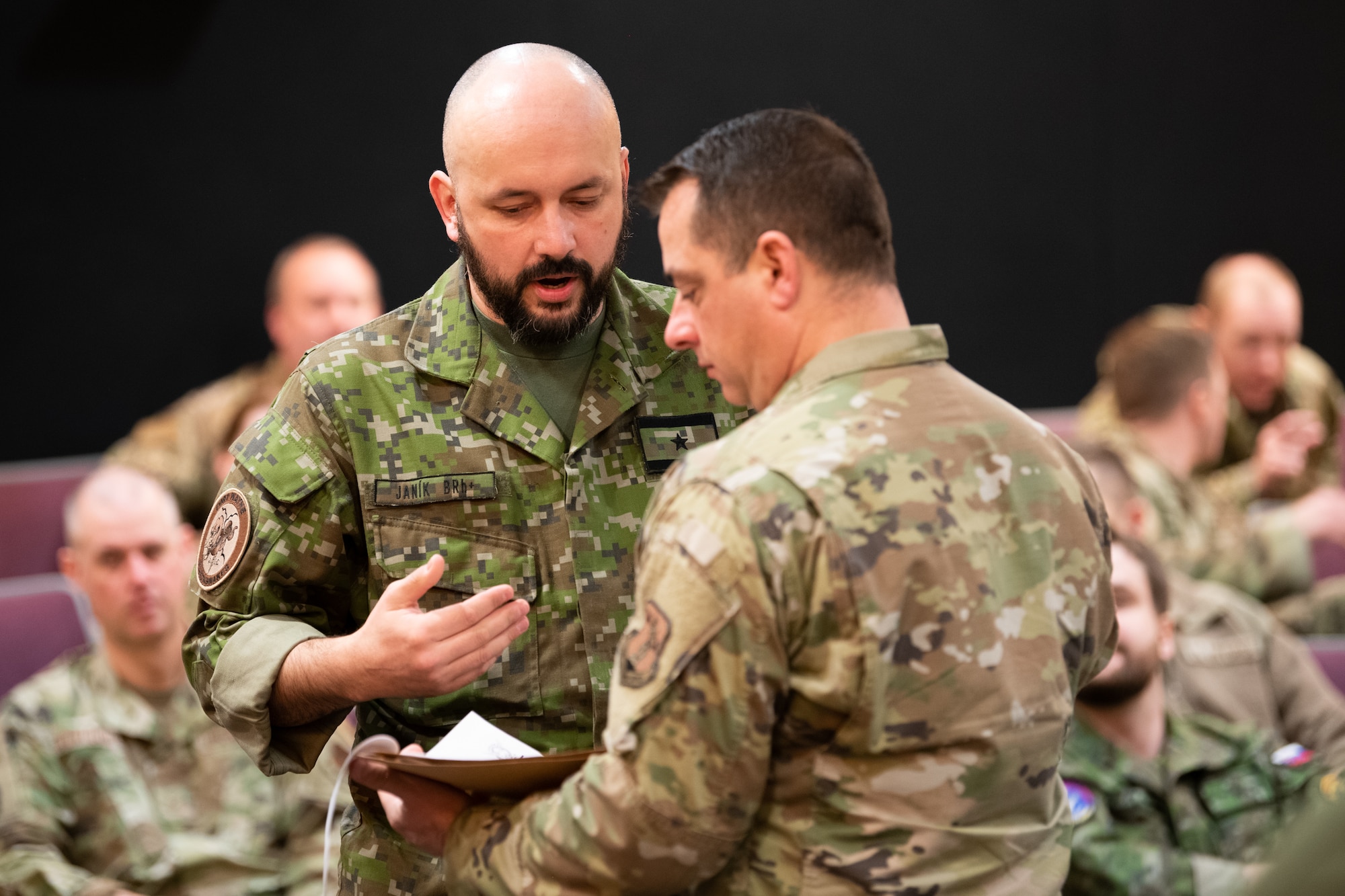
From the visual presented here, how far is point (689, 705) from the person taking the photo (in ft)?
3.66

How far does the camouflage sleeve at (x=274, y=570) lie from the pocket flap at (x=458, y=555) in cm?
5

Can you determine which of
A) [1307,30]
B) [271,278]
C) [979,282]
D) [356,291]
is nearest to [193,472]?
[356,291]

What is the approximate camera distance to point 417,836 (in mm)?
1333

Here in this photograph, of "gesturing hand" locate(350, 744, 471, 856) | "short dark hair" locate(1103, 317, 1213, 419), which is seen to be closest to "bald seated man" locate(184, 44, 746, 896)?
"gesturing hand" locate(350, 744, 471, 856)

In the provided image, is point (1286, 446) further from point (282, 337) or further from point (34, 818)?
point (34, 818)

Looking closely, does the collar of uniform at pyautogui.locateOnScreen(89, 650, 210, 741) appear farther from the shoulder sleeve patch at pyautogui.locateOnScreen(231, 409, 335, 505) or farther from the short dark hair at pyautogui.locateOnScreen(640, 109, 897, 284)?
the short dark hair at pyautogui.locateOnScreen(640, 109, 897, 284)

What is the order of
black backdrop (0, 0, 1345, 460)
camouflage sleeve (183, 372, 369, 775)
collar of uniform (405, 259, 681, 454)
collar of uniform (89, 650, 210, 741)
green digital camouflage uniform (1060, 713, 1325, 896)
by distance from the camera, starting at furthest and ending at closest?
black backdrop (0, 0, 1345, 460), collar of uniform (89, 650, 210, 741), green digital camouflage uniform (1060, 713, 1325, 896), collar of uniform (405, 259, 681, 454), camouflage sleeve (183, 372, 369, 775)

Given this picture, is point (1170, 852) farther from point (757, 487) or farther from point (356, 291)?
point (356, 291)

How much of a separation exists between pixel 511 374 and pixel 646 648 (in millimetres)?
543

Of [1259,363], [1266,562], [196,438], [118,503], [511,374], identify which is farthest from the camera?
[1259,363]

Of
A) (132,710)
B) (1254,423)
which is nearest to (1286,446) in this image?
(1254,423)

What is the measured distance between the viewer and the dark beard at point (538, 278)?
5.00 ft

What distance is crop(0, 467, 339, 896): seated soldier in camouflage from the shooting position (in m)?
2.55

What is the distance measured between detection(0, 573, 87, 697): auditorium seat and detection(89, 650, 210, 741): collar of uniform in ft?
0.90
